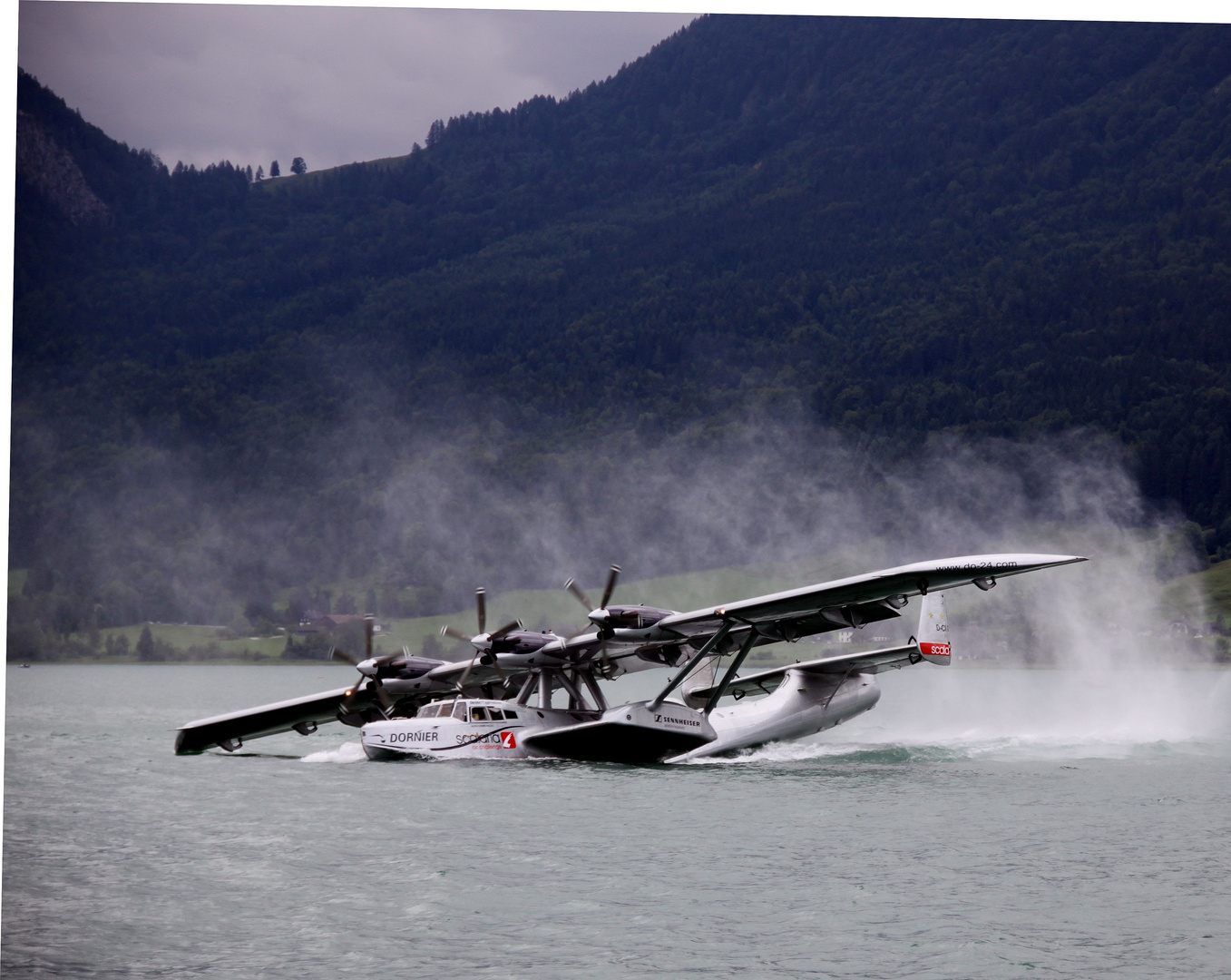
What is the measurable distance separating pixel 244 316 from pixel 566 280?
4482cm

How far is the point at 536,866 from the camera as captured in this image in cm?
2170

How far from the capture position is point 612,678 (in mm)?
40875

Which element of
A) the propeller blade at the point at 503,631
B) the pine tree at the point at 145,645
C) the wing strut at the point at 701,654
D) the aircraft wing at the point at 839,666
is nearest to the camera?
the wing strut at the point at 701,654

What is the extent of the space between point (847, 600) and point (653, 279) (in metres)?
128

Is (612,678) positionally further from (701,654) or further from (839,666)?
(839,666)

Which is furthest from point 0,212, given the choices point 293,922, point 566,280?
point 566,280

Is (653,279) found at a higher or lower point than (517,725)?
higher

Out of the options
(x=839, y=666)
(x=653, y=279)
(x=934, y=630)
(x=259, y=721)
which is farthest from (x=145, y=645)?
(x=653, y=279)

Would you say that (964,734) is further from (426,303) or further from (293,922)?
(426,303)

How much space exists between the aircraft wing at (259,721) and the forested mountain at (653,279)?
12169mm

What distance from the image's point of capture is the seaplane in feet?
108

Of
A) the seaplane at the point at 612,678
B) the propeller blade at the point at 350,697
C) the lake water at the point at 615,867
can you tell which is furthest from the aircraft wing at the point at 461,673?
the lake water at the point at 615,867

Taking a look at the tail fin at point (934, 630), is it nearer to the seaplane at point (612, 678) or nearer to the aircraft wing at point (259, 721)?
the seaplane at point (612, 678)

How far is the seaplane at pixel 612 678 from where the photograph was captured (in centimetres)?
3291
